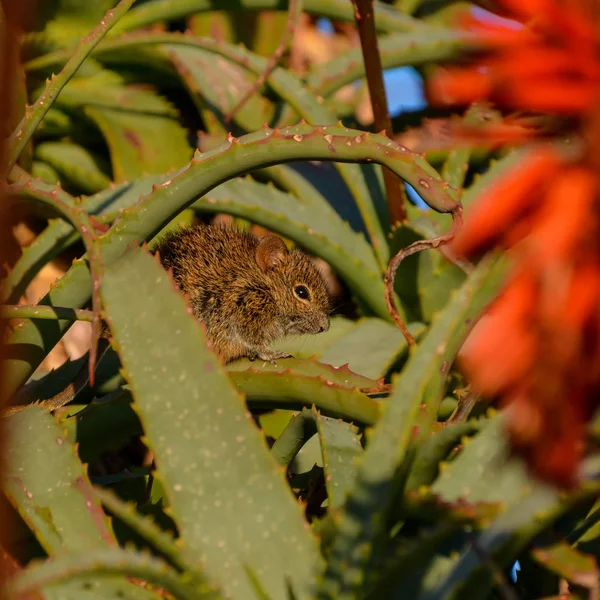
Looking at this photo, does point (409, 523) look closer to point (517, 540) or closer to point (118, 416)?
point (517, 540)

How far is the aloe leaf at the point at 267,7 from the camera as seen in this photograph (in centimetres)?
294

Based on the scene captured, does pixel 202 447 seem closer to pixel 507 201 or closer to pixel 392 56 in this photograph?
pixel 507 201

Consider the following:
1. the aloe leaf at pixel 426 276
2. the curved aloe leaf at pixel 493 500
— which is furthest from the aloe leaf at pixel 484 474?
the aloe leaf at pixel 426 276

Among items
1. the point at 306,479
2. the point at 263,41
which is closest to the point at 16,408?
the point at 306,479

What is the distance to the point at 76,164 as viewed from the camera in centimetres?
312

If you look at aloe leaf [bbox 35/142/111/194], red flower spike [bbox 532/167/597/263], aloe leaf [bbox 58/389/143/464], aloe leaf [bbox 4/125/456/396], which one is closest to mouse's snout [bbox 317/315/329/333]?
aloe leaf [bbox 35/142/111/194]

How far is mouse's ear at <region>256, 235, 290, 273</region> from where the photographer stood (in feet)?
10.5

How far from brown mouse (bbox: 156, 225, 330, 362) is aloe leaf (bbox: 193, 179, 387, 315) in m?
0.32

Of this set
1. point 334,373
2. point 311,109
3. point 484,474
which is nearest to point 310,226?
point 311,109

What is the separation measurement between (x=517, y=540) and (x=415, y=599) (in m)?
0.20

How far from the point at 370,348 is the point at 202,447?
1.09 m

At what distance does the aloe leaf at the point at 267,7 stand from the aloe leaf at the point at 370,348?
0.89 meters

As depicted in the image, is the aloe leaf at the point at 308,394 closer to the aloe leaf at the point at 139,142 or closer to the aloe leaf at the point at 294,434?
the aloe leaf at the point at 294,434

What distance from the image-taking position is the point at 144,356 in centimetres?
147
